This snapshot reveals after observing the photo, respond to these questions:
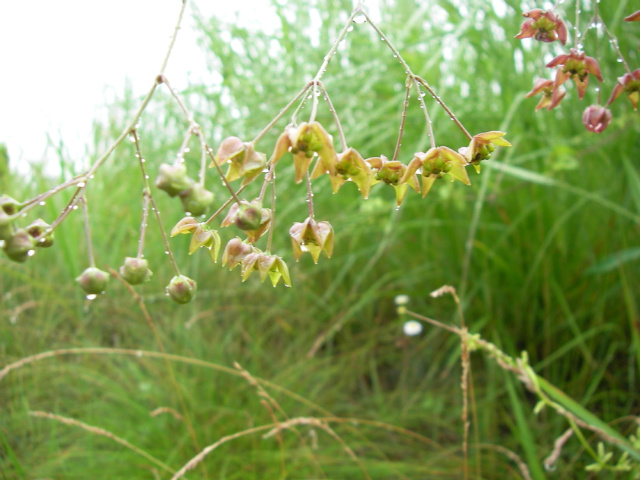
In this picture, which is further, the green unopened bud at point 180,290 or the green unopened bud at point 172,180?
the green unopened bud at point 180,290

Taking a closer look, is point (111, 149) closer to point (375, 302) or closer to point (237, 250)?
point (237, 250)

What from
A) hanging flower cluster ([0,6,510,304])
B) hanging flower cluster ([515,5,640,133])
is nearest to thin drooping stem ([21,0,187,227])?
hanging flower cluster ([0,6,510,304])

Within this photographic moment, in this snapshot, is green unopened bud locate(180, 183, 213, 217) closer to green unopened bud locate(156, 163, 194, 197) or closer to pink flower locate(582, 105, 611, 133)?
green unopened bud locate(156, 163, 194, 197)

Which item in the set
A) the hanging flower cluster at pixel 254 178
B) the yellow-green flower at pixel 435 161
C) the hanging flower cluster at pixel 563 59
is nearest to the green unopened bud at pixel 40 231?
the hanging flower cluster at pixel 254 178

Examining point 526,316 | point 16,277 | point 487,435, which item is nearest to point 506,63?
point 526,316

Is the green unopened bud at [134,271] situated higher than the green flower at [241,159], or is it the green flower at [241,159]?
the green flower at [241,159]

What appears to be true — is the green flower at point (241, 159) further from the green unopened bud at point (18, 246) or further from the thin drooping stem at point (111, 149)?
the green unopened bud at point (18, 246)

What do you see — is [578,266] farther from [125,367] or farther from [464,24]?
[125,367]
